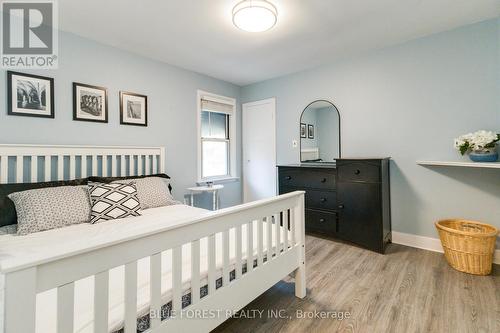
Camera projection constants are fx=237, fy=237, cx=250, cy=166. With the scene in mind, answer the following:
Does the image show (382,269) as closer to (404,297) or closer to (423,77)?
(404,297)

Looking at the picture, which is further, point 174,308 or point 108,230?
point 108,230

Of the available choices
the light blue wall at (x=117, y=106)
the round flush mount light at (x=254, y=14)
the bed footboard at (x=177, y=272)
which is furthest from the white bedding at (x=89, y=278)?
the round flush mount light at (x=254, y=14)

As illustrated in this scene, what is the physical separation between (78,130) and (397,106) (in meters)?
3.53

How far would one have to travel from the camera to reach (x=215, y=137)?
3975 mm

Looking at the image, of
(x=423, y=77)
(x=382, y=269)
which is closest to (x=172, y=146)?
(x=382, y=269)

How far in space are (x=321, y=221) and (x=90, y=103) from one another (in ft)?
9.73

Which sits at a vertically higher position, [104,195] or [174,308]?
[104,195]

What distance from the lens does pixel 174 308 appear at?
1025 mm

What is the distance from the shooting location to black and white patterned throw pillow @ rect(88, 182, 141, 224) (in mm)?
1990

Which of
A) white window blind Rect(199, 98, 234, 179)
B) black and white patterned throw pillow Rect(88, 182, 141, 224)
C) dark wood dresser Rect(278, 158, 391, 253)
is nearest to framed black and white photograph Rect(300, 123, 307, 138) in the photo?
dark wood dresser Rect(278, 158, 391, 253)

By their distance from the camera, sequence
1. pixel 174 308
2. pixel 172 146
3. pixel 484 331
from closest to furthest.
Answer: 1. pixel 174 308
2. pixel 484 331
3. pixel 172 146

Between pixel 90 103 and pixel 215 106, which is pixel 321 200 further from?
pixel 90 103

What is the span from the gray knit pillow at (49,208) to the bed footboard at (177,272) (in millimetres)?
1323

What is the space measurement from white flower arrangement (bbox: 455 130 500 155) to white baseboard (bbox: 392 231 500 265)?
1018 millimetres
